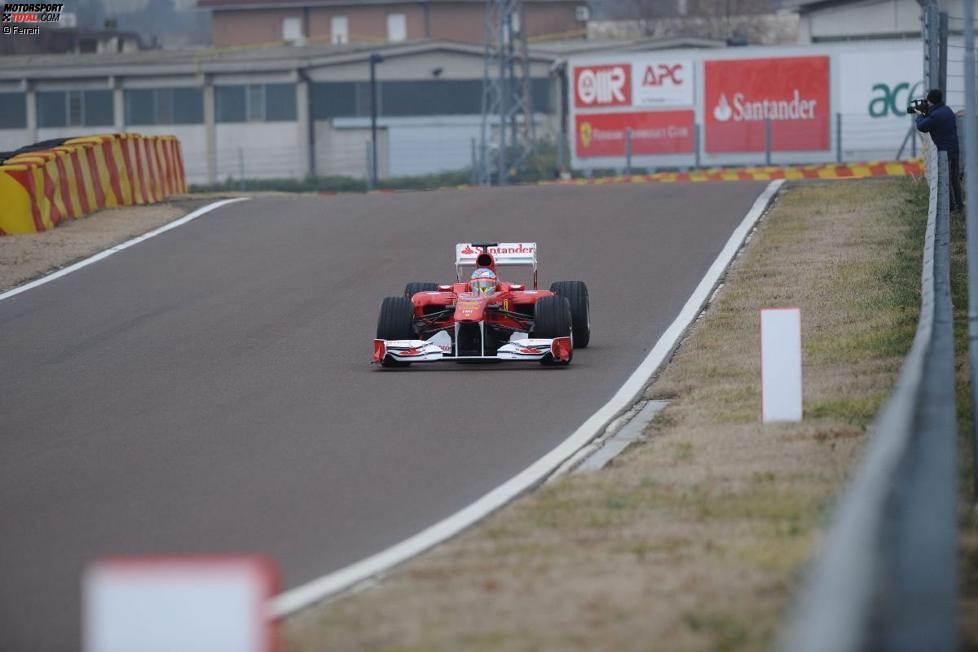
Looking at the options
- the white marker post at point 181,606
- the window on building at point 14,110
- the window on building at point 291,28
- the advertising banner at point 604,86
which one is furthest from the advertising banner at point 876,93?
the window on building at point 291,28

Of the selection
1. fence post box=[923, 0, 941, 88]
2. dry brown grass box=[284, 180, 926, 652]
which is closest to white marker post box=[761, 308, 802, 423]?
dry brown grass box=[284, 180, 926, 652]

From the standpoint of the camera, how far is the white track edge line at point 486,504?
6.70 meters

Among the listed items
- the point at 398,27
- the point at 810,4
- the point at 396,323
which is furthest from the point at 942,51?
the point at 398,27

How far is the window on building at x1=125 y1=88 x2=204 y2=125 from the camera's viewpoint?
213 ft

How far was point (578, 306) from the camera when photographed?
584 inches

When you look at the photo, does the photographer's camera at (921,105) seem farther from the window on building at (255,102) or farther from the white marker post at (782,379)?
the window on building at (255,102)

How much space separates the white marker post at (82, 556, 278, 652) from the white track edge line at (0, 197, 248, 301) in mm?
16128

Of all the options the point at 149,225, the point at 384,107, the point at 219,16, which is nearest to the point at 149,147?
the point at 149,225

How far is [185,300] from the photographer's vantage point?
1888cm

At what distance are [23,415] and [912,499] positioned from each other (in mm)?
8262

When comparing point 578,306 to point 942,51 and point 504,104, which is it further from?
point 504,104

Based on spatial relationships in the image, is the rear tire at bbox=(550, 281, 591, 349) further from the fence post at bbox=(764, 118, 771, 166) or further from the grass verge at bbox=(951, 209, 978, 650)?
the fence post at bbox=(764, 118, 771, 166)

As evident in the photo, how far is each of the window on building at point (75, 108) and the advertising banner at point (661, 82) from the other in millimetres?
25420

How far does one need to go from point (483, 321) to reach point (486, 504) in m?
5.49
